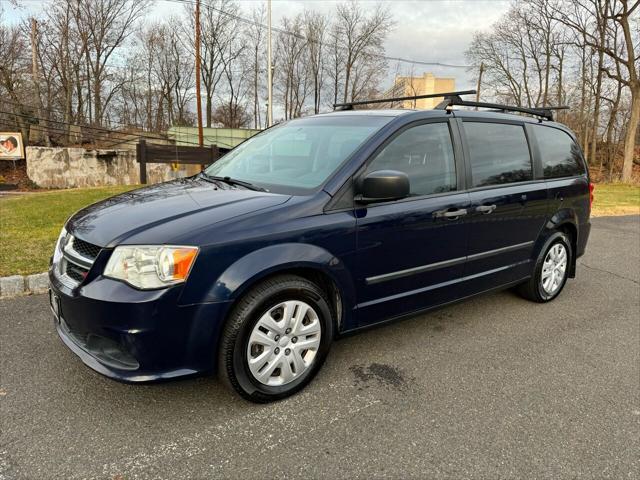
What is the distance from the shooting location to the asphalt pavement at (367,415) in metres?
2.15

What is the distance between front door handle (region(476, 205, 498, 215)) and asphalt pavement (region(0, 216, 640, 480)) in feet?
3.37

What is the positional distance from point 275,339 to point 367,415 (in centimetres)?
68

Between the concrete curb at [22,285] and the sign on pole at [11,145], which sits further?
the sign on pole at [11,145]

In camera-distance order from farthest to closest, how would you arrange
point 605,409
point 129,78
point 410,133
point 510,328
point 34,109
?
point 129,78 → point 34,109 → point 510,328 → point 410,133 → point 605,409

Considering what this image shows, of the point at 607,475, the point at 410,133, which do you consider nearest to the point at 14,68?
the point at 410,133

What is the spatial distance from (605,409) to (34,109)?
33.4 m

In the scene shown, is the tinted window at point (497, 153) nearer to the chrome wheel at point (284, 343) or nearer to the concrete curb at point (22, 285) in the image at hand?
the chrome wheel at point (284, 343)

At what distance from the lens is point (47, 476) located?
203 cm

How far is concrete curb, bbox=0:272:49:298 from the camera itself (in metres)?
4.29

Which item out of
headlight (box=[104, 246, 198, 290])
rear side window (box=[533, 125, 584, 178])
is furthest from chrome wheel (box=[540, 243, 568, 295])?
headlight (box=[104, 246, 198, 290])

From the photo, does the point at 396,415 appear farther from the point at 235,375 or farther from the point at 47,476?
the point at 47,476

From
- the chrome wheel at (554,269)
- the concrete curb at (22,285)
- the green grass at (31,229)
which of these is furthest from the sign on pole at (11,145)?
the chrome wheel at (554,269)

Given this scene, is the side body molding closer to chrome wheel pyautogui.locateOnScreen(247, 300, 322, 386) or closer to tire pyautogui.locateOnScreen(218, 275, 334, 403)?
tire pyautogui.locateOnScreen(218, 275, 334, 403)

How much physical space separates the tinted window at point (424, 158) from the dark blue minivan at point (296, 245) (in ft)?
0.04
